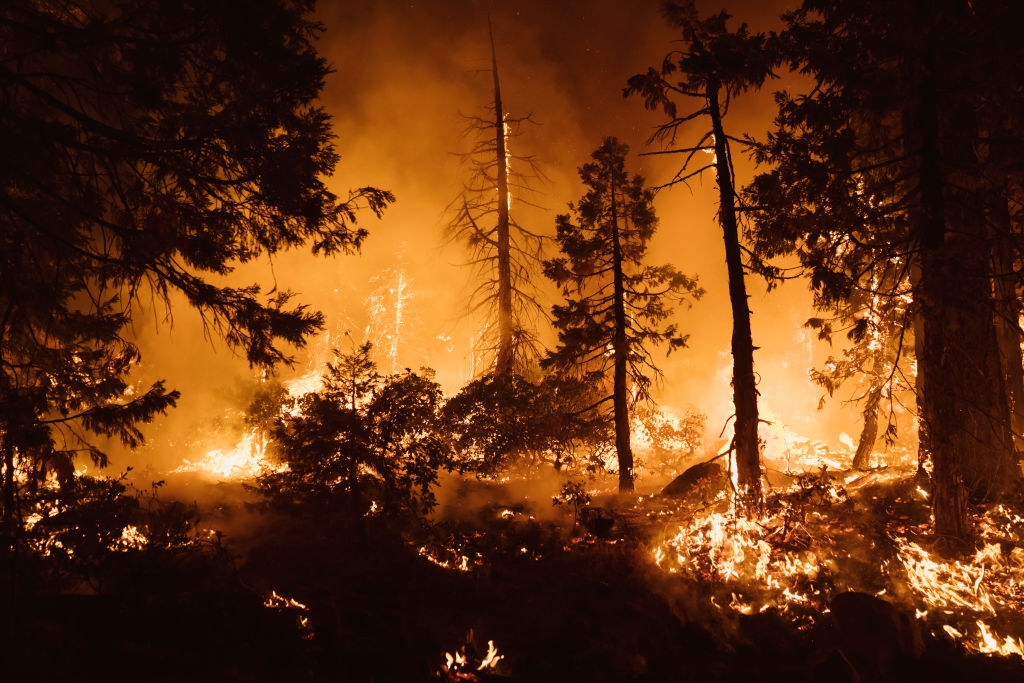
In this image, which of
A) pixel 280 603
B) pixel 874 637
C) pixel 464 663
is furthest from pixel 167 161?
pixel 874 637

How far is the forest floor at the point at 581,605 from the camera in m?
4.88

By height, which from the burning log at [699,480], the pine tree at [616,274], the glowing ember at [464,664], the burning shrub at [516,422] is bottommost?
the glowing ember at [464,664]

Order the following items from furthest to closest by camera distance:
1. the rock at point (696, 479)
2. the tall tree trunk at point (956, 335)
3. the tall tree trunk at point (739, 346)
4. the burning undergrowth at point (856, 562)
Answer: the rock at point (696, 479), the tall tree trunk at point (739, 346), the tall tree trunk at point (956, 335), the burning undergrowth at point (856, 562)

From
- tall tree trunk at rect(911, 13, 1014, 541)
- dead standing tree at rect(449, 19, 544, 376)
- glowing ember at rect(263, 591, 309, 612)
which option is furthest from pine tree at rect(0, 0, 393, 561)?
A: dead standing tree at rect(449, 19, 544, 376)

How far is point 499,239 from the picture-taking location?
745 inches

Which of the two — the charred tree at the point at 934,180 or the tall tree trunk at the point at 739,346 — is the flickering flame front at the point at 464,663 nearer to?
the tall tree trunk at the point at 739,346

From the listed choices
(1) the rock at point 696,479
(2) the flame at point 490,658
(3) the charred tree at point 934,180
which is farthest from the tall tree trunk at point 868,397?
(2) the flame at point 490,658

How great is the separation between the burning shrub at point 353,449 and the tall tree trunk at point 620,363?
729 centimetres

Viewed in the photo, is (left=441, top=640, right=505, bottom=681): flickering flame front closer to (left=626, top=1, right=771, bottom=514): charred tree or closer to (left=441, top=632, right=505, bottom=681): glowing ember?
(left=441, top=632, right=505, bottom=681): glowing ember

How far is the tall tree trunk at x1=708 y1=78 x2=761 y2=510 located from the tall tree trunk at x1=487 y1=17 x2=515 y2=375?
8.96 m

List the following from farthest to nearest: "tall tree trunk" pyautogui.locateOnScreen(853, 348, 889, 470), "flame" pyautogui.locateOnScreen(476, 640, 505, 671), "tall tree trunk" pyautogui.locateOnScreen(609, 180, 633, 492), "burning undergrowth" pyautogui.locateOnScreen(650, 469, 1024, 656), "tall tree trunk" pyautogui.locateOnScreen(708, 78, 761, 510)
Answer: "tall tree trunk" pyautogui.locateOnScreen(853, 348, 889, 470), "tall tree trunk" pyautogui.locateOnScreen(609, 180, 633, 492), "tall tree trunk" pyautogui.locateOnScreen(708, 78, 761, 510), "burning undergrowth" pyautogui.locateOnScreen(650, 469, 1024, 656), "flame" pyautogui.locateOnScreen(476, 640, 505, 671)

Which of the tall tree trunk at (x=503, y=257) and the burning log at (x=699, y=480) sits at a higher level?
the tall tree trunk at (x=503, y=257)

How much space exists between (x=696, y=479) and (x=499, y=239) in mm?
11048

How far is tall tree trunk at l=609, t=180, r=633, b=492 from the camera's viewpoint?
14.4 m
